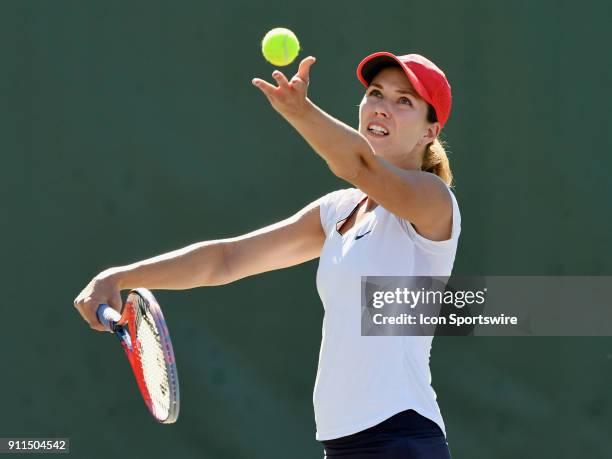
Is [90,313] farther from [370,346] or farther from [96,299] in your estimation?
[370,346]

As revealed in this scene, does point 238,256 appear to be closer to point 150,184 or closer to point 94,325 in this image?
point 94,325

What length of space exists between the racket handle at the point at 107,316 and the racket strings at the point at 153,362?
0.07m

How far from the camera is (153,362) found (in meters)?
2.62

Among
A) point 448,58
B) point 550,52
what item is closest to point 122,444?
point 448,58

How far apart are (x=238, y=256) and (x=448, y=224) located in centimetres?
58

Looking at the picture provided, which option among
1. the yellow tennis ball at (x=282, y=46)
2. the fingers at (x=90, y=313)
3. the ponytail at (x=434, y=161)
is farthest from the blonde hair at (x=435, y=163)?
the fingers at (x=90, y=313)

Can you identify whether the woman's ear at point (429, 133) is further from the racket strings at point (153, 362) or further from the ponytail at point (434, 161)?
the racket strings at point (153, 362)

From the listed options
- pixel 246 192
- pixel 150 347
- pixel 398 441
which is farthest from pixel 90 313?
pixel 246 192

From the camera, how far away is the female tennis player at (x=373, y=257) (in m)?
2.39

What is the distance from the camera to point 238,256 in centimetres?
281

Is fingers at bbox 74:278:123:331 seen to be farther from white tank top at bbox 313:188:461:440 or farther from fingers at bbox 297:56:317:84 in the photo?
fingers at bbox 297:56:317:84

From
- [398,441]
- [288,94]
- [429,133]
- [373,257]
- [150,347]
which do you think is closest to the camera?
[288,94]

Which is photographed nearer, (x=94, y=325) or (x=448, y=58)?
(x=94, y=325)

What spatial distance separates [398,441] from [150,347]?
24.1 inches
